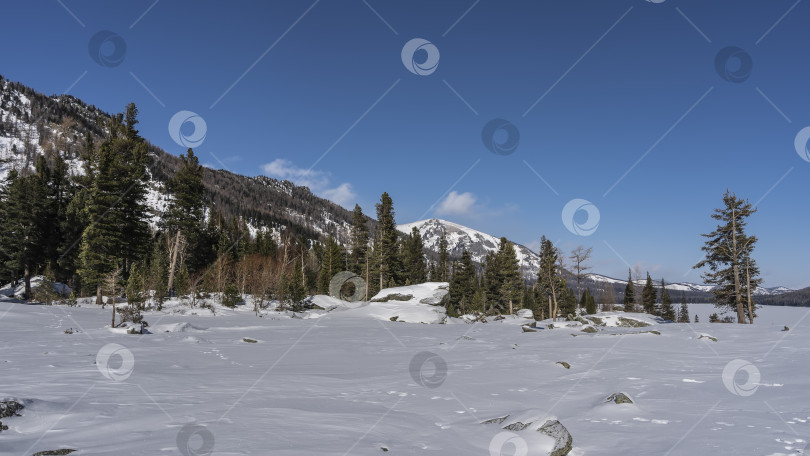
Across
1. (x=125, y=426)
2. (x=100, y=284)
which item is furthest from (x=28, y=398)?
(x=100, y=284)

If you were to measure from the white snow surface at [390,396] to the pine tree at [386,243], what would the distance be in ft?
118

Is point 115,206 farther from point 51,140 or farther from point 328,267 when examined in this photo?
point 51,140

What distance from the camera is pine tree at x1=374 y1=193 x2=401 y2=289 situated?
176 ft

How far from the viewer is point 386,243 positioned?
53688mm

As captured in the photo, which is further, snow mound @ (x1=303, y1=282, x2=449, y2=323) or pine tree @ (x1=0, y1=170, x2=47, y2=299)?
snow mound @ (x1=303, y1=282, x2=449, y2=323)

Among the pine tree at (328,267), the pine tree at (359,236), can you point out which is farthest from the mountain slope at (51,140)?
the pine tree at (359,236)

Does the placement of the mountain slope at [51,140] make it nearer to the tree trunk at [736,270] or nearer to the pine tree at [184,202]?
the pine tree at [184,202]

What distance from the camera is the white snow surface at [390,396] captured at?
5645 mm

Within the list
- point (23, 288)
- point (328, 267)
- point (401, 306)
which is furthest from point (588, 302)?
point (23, 288)

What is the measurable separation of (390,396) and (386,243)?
145ft

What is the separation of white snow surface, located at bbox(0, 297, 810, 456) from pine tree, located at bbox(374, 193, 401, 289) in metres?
35.9

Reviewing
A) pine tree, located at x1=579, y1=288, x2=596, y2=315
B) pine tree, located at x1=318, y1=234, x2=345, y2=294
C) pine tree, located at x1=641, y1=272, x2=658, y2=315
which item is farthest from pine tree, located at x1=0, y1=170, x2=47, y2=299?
pine tree, located at x1=641, y1=272, x2=658, y2=315

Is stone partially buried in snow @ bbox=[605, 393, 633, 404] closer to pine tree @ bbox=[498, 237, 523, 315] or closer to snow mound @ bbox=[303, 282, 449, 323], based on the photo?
snow mound @ bbox=[303, 282, 449, 323]

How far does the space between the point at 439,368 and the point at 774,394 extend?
855cm
